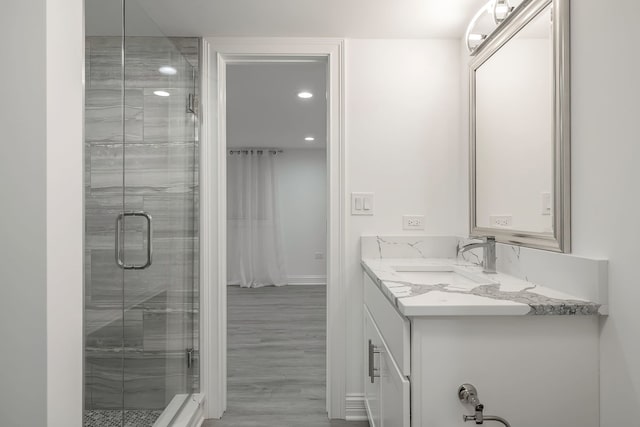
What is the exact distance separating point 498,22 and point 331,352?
1.87 meters

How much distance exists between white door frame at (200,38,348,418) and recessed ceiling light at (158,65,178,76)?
228 millimetres

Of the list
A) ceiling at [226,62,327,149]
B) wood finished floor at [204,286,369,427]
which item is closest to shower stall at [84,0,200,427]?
wood finished floor at [204,286,369,427]

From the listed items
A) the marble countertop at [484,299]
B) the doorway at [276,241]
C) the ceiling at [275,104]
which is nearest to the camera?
the marble countertop at [484,299]

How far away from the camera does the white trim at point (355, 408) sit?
2199 millimetres

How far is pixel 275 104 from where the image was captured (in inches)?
155

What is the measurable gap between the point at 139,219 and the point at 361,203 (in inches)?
45.9

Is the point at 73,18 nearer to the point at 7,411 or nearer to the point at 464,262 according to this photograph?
the point at 7,411

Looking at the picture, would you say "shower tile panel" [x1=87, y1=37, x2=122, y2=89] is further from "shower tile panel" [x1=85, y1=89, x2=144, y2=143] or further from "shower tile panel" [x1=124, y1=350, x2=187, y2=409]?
"shower tile panel" [x1=124, y1=350, x2=187, y2=409]

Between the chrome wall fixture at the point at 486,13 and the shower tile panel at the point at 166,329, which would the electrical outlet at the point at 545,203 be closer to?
the chrome wall fixture at the point at 486,13

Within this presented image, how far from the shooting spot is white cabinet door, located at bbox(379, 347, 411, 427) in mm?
1153

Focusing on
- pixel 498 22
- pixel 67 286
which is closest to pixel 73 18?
pixel 67 286

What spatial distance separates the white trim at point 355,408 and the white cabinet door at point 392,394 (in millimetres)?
668

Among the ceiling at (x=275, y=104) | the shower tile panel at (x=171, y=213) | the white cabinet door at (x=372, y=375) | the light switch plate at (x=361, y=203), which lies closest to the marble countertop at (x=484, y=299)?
the white cabinet door at (x=372, y=375)

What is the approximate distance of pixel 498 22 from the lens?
1.72 m
